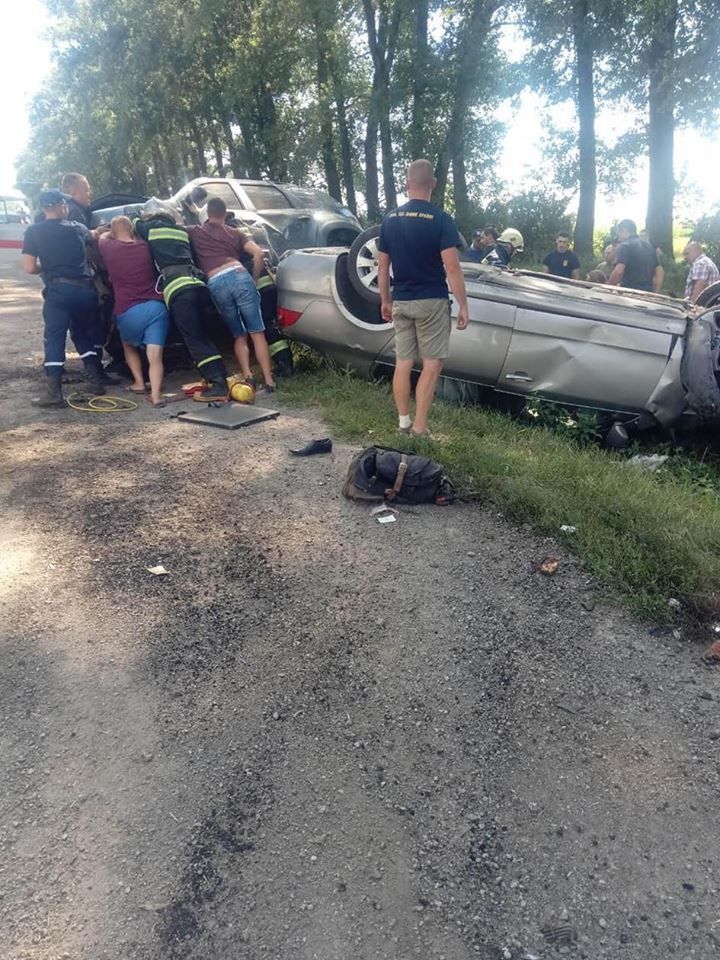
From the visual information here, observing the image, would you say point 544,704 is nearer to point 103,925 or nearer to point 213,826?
point 213,826

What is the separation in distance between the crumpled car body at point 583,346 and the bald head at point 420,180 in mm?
1119

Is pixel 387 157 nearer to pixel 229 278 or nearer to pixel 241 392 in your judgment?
pixel 229 278

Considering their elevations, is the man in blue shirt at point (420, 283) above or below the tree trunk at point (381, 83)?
below

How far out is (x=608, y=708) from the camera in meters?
2.93

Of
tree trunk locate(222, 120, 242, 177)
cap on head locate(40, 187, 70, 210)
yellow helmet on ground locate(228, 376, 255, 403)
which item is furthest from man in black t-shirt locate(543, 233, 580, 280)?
tree trunk locate(222, 120, 242, 177)

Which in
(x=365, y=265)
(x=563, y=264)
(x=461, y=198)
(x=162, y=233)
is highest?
(x=461, y=198)

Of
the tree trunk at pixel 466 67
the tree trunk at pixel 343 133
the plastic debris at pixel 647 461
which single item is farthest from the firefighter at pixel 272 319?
the tree trunk at pixel 343 133

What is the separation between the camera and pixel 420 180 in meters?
5.05

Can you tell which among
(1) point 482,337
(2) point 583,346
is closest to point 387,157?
(1) point 482,337

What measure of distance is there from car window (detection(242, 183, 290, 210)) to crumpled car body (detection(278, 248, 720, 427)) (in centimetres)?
483

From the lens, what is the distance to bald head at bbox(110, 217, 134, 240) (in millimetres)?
6371

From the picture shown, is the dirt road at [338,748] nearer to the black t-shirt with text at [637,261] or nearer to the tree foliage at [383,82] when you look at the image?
the black t-shirt with text at [637,261]

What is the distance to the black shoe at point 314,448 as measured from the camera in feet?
17.0

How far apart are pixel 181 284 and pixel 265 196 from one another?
17.1 feet
